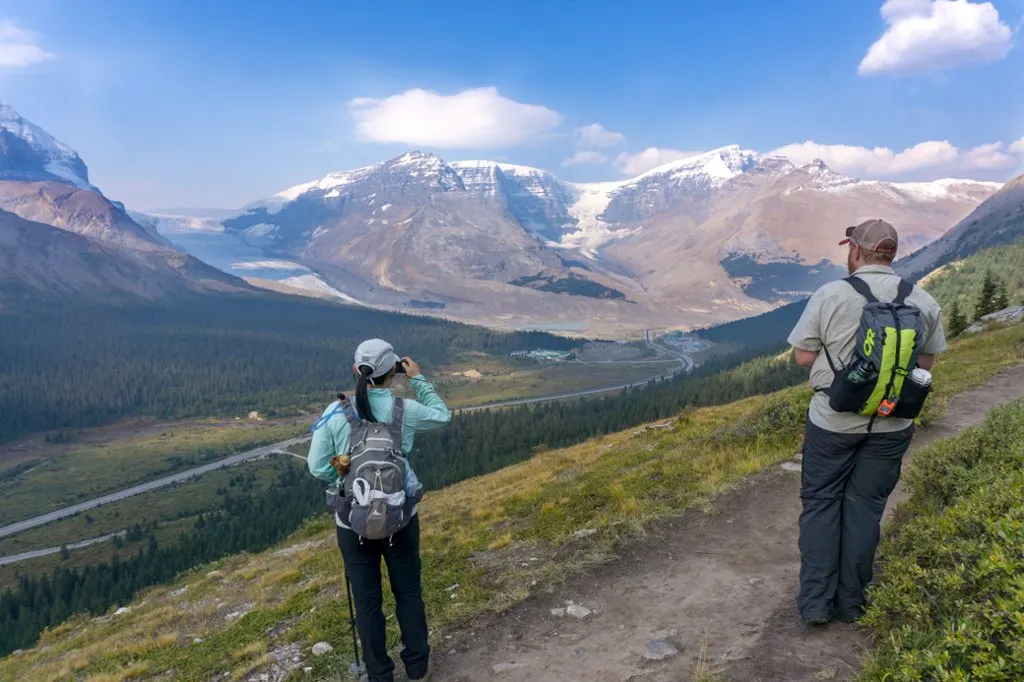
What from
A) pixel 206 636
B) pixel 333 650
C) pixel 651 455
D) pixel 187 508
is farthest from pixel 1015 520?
pixel 187 508

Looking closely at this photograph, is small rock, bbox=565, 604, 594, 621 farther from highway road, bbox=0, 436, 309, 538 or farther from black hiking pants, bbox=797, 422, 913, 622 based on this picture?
highway road, bbox=0, 436, 309, 538

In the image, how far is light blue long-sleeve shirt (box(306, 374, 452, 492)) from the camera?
775cm

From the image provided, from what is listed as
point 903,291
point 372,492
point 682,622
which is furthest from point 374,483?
point 903,291

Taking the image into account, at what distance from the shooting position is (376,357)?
7.64 m

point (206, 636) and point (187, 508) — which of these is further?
point (187, 508)

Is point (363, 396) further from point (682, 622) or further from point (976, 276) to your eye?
point (976, 276)

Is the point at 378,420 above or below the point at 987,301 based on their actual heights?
above

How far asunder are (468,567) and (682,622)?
563 centimetres

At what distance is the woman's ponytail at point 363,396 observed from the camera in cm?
756

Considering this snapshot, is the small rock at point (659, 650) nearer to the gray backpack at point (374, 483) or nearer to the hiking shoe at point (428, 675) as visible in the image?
the hiking shoe at point (428, 675)

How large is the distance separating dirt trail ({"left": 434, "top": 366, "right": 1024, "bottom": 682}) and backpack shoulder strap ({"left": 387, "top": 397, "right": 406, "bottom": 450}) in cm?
363

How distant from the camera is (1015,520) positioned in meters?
6.56

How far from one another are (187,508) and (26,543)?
29811 mm

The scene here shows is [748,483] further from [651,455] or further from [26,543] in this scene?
[26,543]
